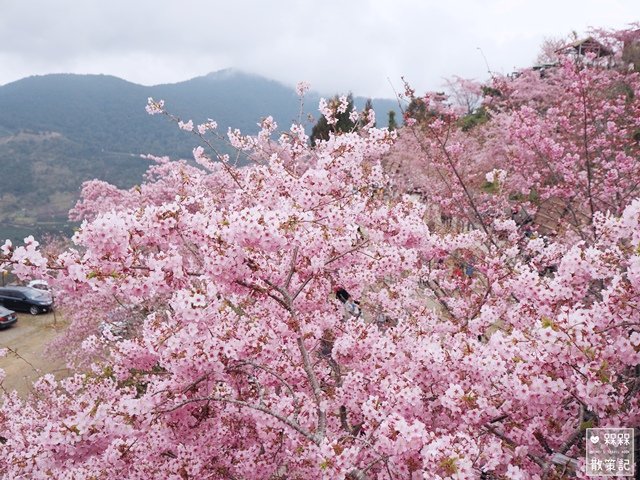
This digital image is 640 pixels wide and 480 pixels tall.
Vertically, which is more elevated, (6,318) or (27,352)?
(6,318)

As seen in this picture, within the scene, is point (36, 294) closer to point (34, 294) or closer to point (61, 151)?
point (34, 294)

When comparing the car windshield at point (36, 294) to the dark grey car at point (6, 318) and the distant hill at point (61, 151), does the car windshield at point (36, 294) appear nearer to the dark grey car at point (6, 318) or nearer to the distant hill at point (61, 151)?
the dark grey car at point (6, 318)

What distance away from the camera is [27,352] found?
18.2 meters

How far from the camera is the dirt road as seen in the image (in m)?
15.6

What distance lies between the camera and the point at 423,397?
4.44 m

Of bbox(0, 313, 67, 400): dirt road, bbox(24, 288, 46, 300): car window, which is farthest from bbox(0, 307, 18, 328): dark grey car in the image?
bbox(24, 288, 46, 300): car window

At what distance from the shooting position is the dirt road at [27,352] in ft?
51.3

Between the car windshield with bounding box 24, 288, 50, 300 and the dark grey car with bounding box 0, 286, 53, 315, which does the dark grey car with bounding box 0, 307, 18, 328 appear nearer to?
the dark grey car with bounding box 0, 286, 53, 315

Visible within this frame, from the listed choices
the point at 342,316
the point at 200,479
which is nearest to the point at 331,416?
the point at 342,316

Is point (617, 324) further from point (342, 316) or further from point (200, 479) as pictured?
point (200, 479)
